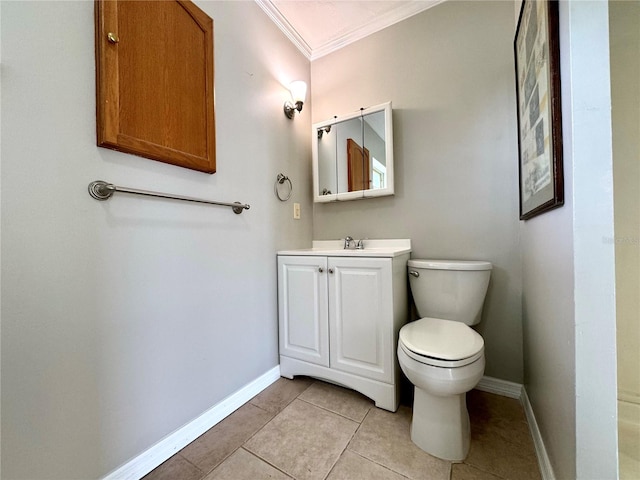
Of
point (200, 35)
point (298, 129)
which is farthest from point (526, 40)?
point (200, 35)

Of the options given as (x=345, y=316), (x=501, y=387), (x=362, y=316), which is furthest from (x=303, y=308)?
(x=501, y=387)

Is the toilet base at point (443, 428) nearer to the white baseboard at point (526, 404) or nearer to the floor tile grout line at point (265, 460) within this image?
the white baseboard at point (526, 404)

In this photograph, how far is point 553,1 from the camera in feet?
2.43

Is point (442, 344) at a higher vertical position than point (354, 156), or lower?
lower

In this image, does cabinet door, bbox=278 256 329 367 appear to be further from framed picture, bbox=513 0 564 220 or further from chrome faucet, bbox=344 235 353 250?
framed picture, bbox=513 0 564 220

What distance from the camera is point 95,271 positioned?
853 millimetres

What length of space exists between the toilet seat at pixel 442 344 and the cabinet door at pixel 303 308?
20.1 inches

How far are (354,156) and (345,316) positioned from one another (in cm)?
111

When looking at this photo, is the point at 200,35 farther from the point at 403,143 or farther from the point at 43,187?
the point at 403,143

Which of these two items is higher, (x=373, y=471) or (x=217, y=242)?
(x=217, y=242)

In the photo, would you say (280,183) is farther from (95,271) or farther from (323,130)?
(95,271)

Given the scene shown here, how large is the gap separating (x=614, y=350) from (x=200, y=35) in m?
1.91

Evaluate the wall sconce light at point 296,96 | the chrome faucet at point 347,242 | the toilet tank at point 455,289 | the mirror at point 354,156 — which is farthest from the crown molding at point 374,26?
the toilet tank at point 455,289

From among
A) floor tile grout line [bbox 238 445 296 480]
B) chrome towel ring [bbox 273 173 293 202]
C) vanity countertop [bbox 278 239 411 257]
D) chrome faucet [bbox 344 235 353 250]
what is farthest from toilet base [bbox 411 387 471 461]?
chrome towel ring [bbox 273 173 293 202]
